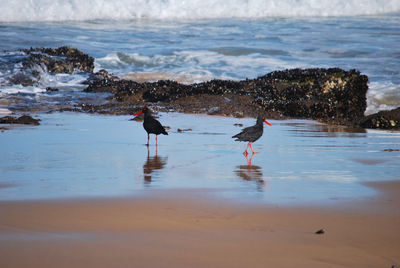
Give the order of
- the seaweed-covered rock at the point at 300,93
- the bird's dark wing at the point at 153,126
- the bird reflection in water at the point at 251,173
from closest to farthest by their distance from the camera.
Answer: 1. the bird reflection in water at the point at 251,173
2. the bird's dark wing at the point at 153,126
3. the seaweed-covered rock at the point at 300,93

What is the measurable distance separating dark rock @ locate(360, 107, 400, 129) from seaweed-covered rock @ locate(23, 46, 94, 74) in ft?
50.9

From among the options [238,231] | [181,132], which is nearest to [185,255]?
[238,231]

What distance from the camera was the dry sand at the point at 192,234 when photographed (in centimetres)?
332

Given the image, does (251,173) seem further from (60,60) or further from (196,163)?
(60,60)

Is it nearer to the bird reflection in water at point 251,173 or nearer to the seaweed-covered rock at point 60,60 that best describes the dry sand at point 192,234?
the bird reflection in water at point 251,173

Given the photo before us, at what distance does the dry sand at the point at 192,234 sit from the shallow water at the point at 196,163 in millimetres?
413

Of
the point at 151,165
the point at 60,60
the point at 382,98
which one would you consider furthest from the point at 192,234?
the point at 60,60

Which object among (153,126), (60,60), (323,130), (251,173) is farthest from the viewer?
(60,60)

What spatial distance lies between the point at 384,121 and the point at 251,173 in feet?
25.5

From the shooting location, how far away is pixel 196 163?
292 inches

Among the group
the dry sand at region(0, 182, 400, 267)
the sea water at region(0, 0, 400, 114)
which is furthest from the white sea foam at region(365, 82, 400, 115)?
the dry sand at region(0, 182, 400, 267)

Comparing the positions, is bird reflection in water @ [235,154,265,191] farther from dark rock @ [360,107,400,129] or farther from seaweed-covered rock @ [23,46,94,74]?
seaweed-covered rock @ [23,46,94,74]

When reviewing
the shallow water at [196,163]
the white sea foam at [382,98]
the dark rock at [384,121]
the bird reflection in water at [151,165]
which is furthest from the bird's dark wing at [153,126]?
the white sea foam at [382,98]

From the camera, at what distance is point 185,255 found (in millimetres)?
3400
